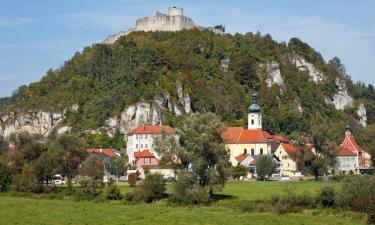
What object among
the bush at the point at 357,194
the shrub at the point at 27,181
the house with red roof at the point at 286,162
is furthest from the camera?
the house with red roof at the point at 286,162

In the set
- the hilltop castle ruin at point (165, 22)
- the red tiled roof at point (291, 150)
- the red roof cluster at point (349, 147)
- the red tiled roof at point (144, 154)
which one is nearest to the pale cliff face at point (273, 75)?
the hilltop castle ruin at point (165, 22)

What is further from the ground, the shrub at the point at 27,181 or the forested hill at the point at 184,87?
the forested hill at the point at 184,87

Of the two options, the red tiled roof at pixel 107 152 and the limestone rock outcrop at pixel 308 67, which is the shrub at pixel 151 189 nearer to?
the red tiled roof at pixel 107 152

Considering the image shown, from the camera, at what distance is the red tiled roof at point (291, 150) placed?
10622 cm

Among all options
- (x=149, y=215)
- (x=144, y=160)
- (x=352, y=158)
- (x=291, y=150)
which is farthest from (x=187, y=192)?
(x=352, y=158)

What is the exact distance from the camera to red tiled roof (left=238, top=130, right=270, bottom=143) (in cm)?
11900

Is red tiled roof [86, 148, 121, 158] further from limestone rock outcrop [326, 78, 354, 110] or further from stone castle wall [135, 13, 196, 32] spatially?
limestone rock outcrop [326, 78, 354, 110]

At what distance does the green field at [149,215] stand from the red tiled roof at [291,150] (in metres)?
46.3

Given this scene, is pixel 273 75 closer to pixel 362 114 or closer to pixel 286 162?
pixel 362 114

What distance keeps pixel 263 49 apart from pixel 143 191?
4687 inches

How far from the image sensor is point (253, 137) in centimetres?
11956

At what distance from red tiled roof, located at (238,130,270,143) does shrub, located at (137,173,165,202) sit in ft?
194

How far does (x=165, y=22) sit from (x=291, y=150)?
65090 mm

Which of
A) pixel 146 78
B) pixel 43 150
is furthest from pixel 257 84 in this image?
pixel 43 150
